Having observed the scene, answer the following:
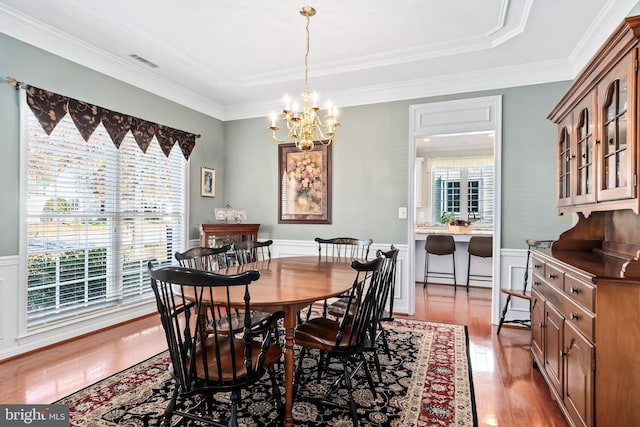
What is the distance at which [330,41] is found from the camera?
130 inches

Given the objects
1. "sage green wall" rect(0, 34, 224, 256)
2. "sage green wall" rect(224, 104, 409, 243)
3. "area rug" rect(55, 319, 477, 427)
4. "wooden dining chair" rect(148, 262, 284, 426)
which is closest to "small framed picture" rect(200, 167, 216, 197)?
"sage green wall" rect(224, 104, 409, 243)

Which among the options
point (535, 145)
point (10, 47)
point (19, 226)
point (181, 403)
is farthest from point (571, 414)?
point (10, 47)

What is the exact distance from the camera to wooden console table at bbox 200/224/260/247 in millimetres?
4422

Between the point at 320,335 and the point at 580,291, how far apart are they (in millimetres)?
1402

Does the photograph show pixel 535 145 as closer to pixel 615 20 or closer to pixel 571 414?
pixel 615 20

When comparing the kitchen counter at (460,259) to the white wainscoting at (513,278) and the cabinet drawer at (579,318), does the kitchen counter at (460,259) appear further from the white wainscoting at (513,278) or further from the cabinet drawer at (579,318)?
the cabinet drawer at (579,318)

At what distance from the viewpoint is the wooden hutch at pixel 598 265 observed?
1.58 m

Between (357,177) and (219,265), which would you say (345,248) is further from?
(219,265)

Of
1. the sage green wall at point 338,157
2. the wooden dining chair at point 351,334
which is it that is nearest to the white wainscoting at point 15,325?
the sage green wall at point 338,157

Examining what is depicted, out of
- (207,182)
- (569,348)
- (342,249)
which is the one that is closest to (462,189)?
(342,249)

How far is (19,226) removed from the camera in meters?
2.94

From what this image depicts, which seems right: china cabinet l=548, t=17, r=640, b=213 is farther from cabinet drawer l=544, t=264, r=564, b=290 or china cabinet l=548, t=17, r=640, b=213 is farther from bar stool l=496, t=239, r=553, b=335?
bar stool l=496, t=239, r=553, b=335

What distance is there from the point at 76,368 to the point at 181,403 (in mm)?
1166

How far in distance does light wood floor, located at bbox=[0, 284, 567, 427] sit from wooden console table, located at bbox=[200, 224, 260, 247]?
3.56ft
